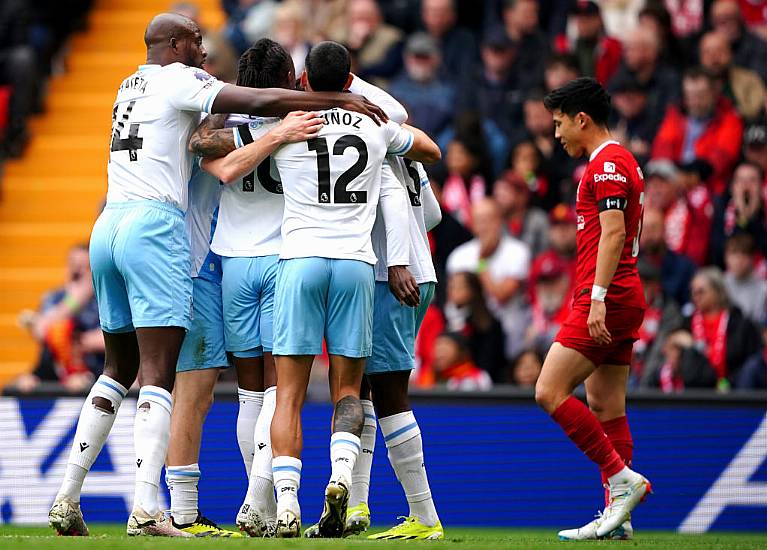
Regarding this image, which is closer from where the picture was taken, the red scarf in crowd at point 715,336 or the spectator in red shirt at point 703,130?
the red scarf in crowd at point 715,336

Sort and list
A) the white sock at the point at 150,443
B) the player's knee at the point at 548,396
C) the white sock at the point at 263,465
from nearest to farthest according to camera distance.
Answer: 1. the white sock at the point at 150,443
2. the white sock at the point at 263,465
3. the player's knee at the point at 548,396

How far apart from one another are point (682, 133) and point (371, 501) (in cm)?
496

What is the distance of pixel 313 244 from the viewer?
7352 mm

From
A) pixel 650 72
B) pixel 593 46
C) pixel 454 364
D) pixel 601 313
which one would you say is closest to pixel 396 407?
pixel 601 313

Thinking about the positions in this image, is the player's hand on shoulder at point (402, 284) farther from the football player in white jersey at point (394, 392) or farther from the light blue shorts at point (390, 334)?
the light blue shorts at point (390, 334)

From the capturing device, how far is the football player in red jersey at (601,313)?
771 centimetres

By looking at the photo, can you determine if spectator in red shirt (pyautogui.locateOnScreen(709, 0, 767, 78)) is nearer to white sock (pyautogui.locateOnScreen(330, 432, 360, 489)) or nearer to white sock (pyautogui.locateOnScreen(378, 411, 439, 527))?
white sock (pyautogui.locateOnScreen(378, 411, 439, 527))

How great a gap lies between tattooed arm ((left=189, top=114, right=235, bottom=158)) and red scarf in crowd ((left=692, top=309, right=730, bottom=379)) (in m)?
5.36

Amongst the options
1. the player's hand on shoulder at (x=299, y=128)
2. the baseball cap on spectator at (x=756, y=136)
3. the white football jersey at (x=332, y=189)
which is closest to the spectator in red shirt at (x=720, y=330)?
the baseball cap on spectator at (x=756, y=136)

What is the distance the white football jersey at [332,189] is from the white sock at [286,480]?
1038 mm

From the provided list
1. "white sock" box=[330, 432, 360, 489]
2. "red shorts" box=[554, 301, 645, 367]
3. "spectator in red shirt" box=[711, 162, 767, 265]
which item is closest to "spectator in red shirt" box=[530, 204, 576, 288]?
"spectator in red shirt" box=[711, 162, 767, 265]

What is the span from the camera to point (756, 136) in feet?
41.9

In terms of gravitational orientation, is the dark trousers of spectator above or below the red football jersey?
→ above

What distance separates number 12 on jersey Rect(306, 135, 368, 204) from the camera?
7402 mm
